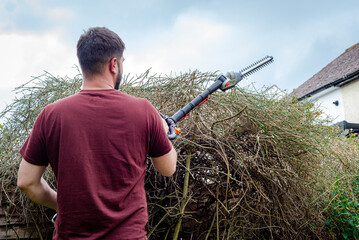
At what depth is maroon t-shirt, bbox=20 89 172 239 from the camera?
1391 mm

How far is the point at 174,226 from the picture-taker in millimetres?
2666

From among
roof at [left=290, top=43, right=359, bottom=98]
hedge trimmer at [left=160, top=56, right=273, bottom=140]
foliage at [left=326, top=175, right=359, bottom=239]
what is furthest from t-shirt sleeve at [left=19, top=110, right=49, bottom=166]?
roof at [left=290, top=43, right=359, bottom=98]

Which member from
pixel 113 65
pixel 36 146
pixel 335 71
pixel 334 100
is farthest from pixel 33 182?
pixel 335 71

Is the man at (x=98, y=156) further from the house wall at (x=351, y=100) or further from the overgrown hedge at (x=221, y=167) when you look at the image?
the house wall at (x=351, y=100)

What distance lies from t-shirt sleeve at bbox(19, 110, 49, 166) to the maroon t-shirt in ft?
0.10

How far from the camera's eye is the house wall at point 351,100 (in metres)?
16.0

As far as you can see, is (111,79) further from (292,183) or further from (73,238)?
(292,183)

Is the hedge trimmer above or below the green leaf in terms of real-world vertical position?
above

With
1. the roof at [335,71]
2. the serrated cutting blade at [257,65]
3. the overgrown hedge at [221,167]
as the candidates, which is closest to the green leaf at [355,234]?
the overgrown hedge at [221,167]

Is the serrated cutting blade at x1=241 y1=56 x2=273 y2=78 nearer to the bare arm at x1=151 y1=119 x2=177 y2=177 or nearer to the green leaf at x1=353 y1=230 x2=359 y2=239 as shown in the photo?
the bare arm at x1=151 y1=119 x2=177 y2=177

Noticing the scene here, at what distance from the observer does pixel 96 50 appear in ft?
5.00

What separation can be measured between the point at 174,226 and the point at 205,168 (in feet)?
1.82

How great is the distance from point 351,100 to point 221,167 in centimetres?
1607

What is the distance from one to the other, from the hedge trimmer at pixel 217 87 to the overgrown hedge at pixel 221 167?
0.30 meters
